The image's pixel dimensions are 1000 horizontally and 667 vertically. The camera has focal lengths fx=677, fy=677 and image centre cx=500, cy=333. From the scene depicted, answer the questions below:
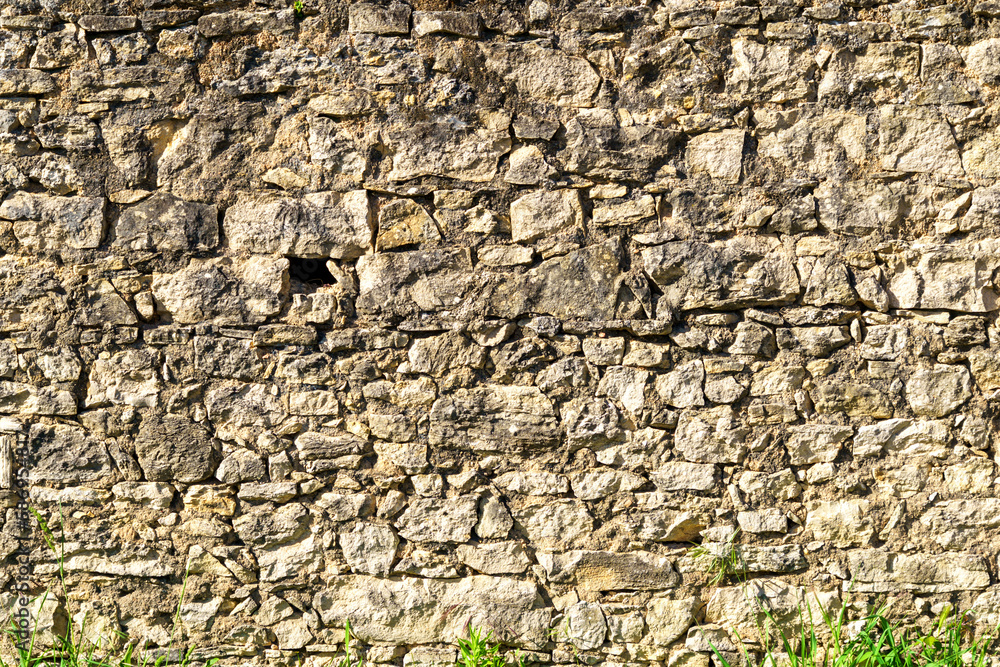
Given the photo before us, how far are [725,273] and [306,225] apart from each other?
151cm

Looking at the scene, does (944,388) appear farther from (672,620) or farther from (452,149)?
(452,149)

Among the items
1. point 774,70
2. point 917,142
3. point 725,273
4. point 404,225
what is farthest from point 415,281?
point 917,142

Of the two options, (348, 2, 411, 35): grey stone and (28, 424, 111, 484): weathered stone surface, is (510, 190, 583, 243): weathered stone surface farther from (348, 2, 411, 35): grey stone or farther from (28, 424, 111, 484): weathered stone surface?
(28, 424, 111, 484): weathered stone surface

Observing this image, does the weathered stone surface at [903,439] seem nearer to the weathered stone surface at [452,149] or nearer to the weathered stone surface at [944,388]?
the weathered stone surface at [944,388]

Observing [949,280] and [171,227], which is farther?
[171,227]

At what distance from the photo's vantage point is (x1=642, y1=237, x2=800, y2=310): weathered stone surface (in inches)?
93.6

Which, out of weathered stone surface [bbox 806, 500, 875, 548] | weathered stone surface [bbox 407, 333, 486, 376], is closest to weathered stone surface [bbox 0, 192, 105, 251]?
weathered stone surface [bbox 407, 333, 486, 376]

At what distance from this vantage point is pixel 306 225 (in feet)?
8.07

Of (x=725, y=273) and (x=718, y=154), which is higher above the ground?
(x=718, y=154)

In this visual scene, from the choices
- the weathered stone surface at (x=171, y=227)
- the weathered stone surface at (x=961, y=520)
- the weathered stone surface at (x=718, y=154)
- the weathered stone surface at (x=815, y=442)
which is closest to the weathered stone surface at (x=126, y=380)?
the weathered stone surface at (x=171, y=227)

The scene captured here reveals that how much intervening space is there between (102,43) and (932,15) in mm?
2973

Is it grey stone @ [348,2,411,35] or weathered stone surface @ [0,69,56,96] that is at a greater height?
grey stone @ [348,2,411,35]

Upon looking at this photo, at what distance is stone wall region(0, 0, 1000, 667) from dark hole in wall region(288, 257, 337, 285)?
1.7 inches

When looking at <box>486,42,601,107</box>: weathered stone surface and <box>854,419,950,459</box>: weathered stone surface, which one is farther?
<box>486,42,601,107</box>: weathered stone surface
